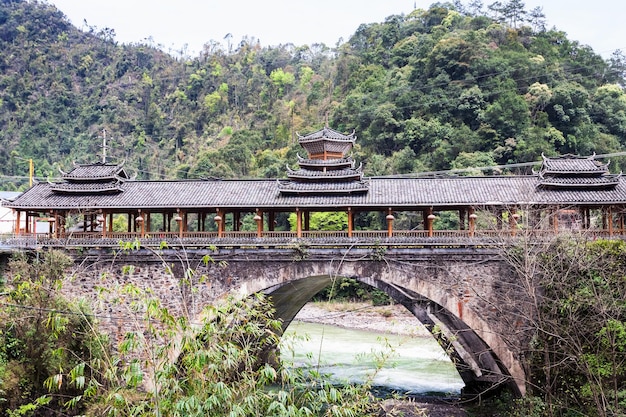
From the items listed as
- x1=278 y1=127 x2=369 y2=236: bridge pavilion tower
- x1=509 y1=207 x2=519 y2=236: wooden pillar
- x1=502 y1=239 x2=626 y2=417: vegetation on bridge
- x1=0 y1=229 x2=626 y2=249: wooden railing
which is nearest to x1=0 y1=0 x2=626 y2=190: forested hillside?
x1=0 y1=229 x2=626 y2=249: wooden railing

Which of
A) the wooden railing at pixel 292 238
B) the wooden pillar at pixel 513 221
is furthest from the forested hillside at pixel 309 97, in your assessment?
the wooden pillar at pixel 513 221

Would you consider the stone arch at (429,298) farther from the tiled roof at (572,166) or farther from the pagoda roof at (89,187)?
the pagoda roof at (89,187)

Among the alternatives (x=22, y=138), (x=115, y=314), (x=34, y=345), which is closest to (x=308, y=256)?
(x=115, y=314)

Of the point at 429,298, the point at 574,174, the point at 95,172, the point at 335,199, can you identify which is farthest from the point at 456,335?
the point at 95,172

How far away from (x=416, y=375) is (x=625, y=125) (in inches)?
1136

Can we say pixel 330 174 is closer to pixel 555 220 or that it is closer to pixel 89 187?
pixel 555 220

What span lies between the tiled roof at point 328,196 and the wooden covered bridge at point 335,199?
0.03m

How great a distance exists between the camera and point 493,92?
45844 mm

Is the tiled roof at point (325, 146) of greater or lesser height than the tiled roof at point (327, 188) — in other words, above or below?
above

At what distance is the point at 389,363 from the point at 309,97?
43.8m

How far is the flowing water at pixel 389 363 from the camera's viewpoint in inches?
1004

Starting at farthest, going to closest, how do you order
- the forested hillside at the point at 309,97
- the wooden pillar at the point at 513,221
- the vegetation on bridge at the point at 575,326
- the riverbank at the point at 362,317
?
the forested hillside at the point at 309,97 → the riverbank at the point at 362,317 → the wooden pillar at the point at 513,221 → the vegetation on bridge at the point at 575,326

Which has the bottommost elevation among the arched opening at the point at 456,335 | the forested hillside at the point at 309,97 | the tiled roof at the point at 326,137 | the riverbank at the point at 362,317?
the riverbank at the point at 362,317

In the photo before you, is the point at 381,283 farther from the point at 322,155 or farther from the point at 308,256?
the point at 322,155
